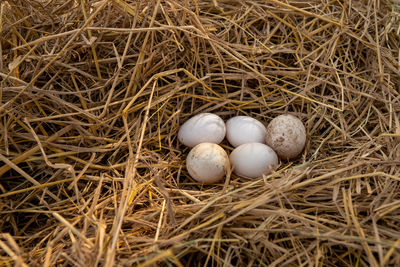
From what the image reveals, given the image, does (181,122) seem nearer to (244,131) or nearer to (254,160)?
(244,131)

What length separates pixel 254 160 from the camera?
64.9 inches

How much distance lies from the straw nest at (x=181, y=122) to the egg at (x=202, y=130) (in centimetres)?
8

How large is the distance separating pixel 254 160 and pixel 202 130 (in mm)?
290

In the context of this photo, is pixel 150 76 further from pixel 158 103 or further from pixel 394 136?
pixel 394 136

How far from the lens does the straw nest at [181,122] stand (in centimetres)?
125

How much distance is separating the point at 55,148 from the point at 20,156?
5.7 inches

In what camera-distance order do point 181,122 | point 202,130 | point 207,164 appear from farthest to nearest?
point 181,122, point 202,130, point 207,164

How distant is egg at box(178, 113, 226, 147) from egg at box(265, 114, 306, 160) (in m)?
0.24

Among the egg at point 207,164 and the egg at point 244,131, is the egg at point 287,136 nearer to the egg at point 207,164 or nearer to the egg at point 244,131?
the egg at point 244,131

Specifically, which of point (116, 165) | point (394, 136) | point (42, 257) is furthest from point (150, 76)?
point (394, 136)

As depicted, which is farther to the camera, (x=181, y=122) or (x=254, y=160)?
(x=181, y=122)

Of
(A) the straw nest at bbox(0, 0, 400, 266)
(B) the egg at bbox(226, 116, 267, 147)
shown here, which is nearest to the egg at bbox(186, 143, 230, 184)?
(A) the straw nest at bbox(0, 0, 400, 266)

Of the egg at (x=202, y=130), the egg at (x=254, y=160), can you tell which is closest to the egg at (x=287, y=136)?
the egg at (x=254, y=160)

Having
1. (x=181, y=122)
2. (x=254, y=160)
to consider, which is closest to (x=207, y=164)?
(x=254, y=160)
